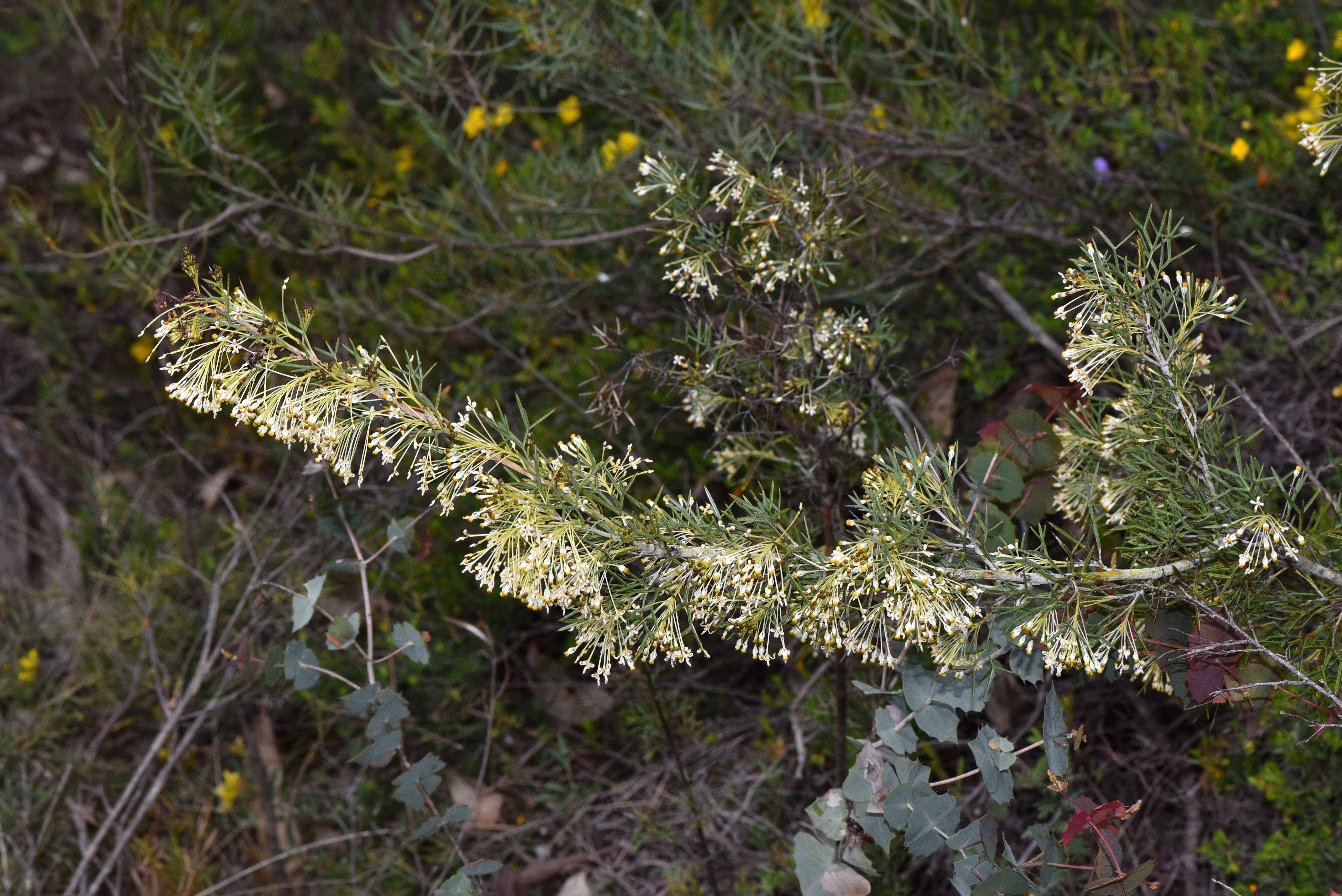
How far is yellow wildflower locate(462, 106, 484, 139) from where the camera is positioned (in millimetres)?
2855

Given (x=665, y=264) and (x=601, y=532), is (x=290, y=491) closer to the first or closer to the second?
(x=665, y=264)

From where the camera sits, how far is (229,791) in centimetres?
281

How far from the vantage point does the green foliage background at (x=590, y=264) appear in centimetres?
239

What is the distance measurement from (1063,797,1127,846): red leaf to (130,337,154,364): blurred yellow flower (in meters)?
3.45

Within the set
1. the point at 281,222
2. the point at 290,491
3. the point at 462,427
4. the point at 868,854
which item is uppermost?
the point at 462,427

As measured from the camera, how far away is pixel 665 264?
66.6 inches

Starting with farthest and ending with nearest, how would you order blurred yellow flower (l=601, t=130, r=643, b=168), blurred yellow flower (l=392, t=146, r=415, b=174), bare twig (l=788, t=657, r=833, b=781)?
blurred yellow flower (l=392, t=146, r=415, b=174), blurred yellow flower (l=601, t=130, r=643, b=168), bare twig (l=788, t=657, r=833, b=781)

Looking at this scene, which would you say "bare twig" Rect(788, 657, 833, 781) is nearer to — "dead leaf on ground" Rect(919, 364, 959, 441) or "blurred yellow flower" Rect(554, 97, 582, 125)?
"dead leaf on ground" Rect(919, 364, 959, 441)

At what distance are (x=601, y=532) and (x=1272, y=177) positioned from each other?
2217 mm

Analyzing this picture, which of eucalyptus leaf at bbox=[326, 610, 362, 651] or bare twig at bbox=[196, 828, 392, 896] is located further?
bare twig at bbox=[196, 828, 392, 896]

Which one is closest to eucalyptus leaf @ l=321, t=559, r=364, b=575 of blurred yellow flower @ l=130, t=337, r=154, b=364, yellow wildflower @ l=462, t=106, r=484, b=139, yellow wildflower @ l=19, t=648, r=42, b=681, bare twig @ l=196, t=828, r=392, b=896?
bare twig @ l=196, t=828, r=392, b=896

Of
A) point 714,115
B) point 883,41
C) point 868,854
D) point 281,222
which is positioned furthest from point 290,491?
point 883,41

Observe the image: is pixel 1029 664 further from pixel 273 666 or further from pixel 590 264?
pixel 590 264

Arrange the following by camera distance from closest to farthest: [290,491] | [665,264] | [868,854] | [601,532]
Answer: [601,532] → [665,264] → [868,854] → [290,491]
